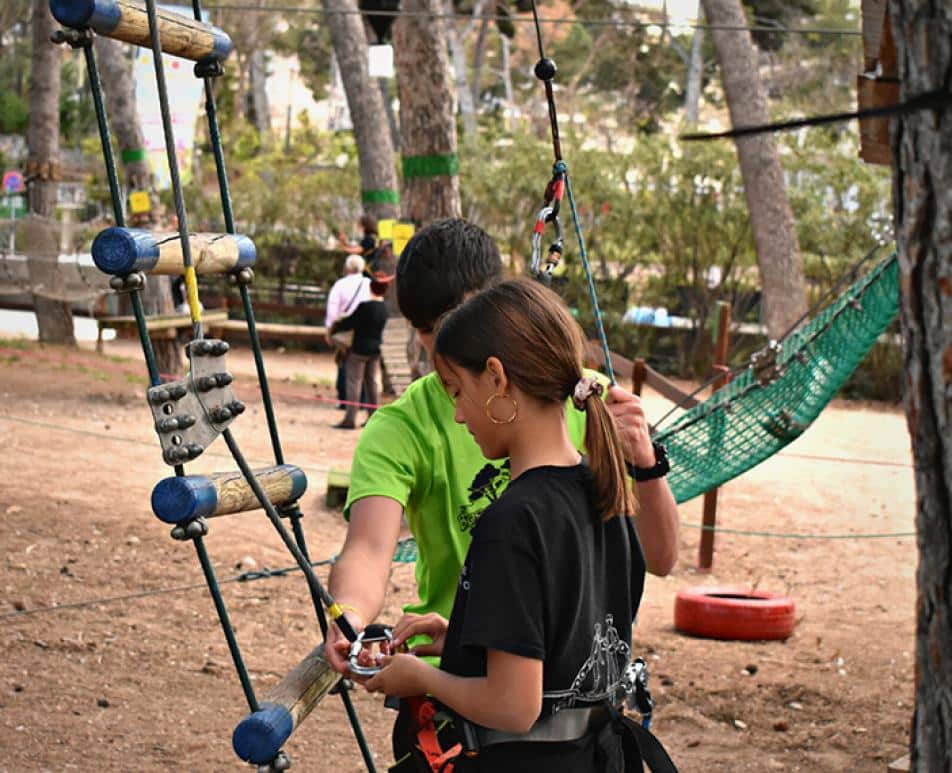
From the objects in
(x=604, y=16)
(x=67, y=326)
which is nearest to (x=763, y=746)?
(x=67, y=326)

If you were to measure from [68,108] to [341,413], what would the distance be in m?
28.6

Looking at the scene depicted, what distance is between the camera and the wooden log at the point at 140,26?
224 centimetres

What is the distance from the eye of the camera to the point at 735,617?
6121 mm

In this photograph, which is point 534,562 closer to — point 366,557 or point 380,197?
point 366,557

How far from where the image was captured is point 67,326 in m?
15.7

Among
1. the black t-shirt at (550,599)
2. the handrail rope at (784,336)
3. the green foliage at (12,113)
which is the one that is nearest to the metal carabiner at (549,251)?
the black t-shirt at (550,599)

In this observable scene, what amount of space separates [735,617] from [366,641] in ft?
13.8

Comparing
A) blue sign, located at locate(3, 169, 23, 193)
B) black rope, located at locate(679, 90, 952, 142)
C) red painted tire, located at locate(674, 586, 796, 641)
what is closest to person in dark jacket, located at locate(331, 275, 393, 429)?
red painted tire, located at locate(674, 586, 796, 641)

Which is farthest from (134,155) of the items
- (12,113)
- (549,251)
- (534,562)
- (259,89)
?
(259,89)

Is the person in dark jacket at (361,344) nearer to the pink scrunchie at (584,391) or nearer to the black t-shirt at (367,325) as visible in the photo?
the black t-shirt at (367,325)

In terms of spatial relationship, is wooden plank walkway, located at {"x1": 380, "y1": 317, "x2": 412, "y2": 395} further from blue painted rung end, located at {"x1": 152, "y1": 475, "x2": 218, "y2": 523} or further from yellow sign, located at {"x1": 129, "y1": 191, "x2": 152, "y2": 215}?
blue painted rung end, located at {"x1": 152, "y1": 475, "x2": 218, "y2": 523}

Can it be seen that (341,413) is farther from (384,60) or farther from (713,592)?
(713,592)

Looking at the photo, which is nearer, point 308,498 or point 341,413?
point 308,498

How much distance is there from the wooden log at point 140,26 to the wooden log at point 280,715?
3.40 ft
